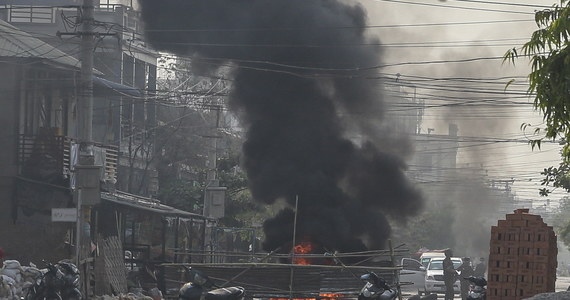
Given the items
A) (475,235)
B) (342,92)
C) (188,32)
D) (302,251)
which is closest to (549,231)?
(302,251)

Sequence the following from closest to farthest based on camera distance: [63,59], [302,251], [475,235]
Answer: [302,251]
[63,59]
[475,235]

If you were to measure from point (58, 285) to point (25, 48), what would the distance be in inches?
673

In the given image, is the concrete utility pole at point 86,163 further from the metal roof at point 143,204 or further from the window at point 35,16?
the window at point 35,16

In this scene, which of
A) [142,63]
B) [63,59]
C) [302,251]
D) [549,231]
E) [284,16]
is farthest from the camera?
[142,63]

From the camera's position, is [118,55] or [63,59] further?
[118,55]

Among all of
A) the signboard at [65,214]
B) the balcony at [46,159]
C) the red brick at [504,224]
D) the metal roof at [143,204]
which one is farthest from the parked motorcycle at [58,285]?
the balcony at [46,159]

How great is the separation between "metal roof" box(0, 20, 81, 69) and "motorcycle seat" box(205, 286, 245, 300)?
18472 millimetres

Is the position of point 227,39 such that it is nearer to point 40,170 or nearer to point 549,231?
point 40,170

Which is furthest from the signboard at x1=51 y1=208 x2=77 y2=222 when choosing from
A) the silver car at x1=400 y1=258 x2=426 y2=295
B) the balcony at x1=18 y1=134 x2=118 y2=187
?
the silver car at x1=400 y1=258 x2=426 y2=295

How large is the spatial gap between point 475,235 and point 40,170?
45.5 metres

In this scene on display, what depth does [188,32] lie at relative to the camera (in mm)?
29188

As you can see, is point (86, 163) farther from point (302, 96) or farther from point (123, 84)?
point (123, 84)

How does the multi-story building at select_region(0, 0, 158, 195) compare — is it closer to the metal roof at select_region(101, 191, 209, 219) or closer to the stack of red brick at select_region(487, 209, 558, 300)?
the metal roof at select_region(101, 191, 209, 219)

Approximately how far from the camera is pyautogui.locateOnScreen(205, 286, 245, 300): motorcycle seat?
55.1ft
